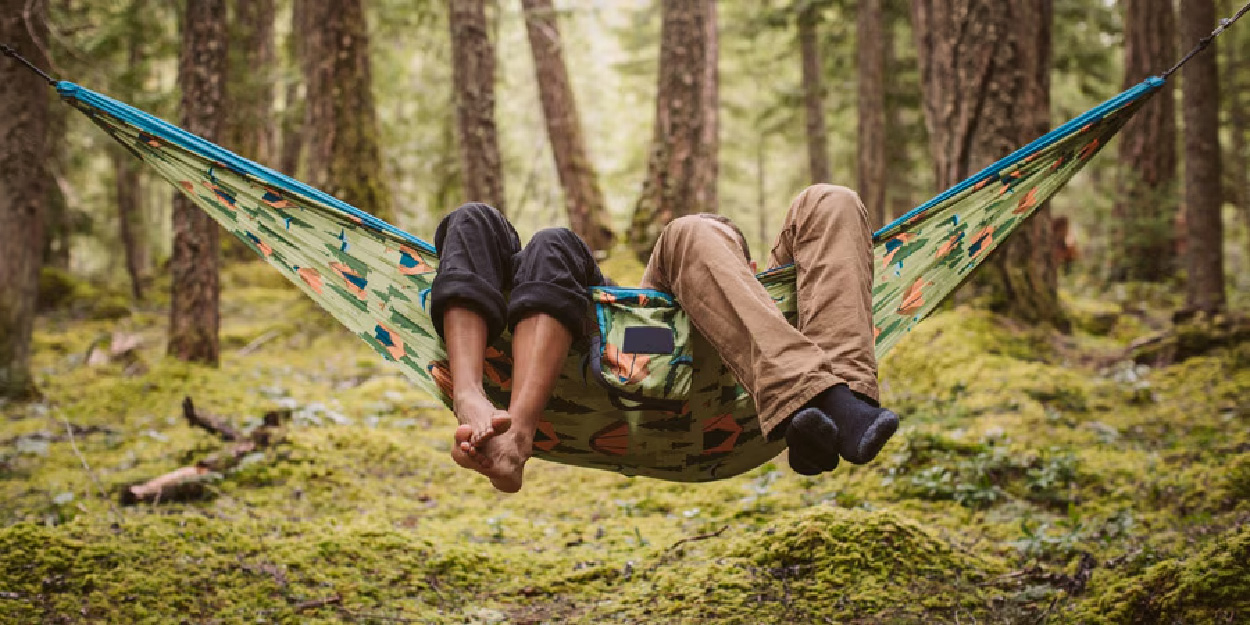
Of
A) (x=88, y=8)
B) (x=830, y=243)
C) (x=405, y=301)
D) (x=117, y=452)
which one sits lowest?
(x=117, y=452)

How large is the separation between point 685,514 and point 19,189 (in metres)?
3.42

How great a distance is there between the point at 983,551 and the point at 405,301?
65.1 inches

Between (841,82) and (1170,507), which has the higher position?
(841,82)

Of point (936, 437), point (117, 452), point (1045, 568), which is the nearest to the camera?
point (1045, 568)

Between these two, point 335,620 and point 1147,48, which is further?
point 1147,48

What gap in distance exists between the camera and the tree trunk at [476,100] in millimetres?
4684

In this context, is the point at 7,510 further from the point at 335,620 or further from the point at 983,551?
the point at 983,551

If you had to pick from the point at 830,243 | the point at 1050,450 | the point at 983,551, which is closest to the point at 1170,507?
the point at 1050,450

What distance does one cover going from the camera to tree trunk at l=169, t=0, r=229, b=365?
4.01m

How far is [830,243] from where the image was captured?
1646 mm

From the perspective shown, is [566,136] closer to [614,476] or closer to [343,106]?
[343,106]

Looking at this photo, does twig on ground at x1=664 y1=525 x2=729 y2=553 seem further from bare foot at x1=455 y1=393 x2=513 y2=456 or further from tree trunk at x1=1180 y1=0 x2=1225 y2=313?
tree trunk at x1=1180 y1=0 x2=1225 y2=313

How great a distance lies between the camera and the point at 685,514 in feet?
8.97

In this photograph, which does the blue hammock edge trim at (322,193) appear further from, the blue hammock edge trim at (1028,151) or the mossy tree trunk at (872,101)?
the mossy tree trunk at (872,101)
